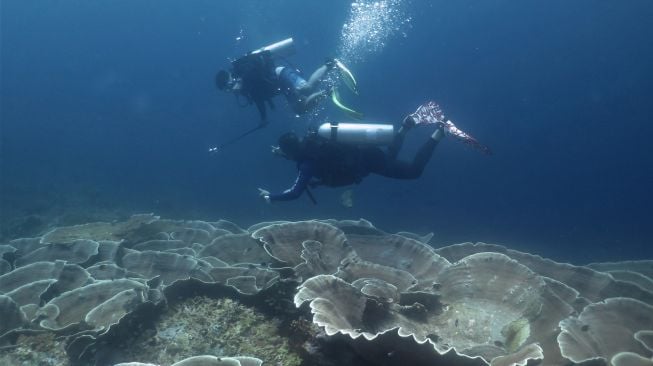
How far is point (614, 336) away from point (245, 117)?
87393 mm

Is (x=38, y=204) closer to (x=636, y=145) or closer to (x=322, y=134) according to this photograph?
(x=322, y=134)

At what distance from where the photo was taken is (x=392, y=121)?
55.0m

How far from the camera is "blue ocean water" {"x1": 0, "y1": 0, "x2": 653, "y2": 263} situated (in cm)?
3020

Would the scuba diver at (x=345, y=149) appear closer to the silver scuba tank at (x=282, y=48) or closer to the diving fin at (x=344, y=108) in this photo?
the diving fin at (x=344, y=108)

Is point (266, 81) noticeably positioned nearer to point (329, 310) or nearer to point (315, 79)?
point (315, 79)

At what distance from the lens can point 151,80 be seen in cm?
14038

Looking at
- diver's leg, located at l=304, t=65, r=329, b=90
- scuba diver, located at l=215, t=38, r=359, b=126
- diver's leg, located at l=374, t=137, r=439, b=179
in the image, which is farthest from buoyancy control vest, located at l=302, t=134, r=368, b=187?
diver's leg, located at l=304, t=65, r=329, b=90

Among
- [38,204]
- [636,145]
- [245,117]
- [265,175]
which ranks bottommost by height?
[38,204]

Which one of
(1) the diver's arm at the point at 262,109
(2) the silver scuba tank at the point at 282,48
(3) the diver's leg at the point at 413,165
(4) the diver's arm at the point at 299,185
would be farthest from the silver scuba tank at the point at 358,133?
(2) the silver scuba tank at the point at 282,48

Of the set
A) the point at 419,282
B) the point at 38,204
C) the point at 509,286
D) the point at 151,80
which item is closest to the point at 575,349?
the point at 509,286

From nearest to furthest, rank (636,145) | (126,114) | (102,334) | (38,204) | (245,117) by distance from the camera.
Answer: (102,334) < (38,204) < (245,117) < (636,145) < (126,114)

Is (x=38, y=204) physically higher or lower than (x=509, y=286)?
higher

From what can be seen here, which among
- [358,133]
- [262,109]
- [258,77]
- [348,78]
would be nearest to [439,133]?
[358,133]

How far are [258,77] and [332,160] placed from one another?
16.8 feet
